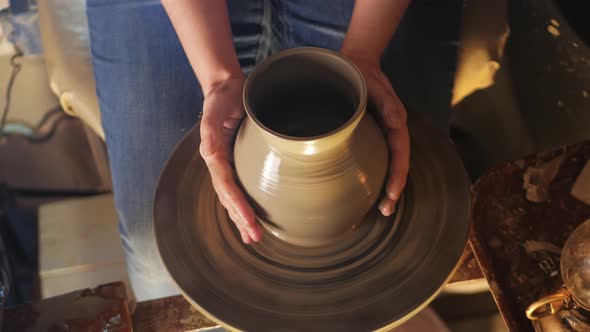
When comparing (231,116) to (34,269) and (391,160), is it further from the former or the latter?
(34,269)

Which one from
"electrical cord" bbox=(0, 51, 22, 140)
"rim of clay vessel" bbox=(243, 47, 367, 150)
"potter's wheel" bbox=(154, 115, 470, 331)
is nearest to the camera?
"rim of clay vessel" bbox=(243, 47, 367, 150)

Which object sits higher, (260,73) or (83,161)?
(260,73)

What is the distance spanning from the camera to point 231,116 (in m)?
0.95

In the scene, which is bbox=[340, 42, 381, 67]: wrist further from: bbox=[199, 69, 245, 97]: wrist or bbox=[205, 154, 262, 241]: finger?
bbox=[205, 154, 262, 241]: finger

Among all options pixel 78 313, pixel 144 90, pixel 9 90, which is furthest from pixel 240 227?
pixel 9 90

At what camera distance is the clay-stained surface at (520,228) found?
986 millimetres

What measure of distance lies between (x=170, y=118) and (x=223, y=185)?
1.34 ft

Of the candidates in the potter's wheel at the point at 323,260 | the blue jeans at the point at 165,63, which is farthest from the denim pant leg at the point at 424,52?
the potter's wheel at the point at 323,260

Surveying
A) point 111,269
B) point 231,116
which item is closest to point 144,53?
point 231,116

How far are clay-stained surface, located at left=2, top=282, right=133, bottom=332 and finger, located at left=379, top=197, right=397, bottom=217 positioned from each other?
1.51ft

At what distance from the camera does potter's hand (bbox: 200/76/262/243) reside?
2.86 ft

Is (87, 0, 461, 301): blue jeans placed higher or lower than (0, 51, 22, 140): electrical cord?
higher

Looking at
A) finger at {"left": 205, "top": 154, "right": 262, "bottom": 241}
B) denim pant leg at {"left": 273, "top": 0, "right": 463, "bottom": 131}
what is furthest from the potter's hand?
denim pant leg at {"left": 273, "top": 0, "right": 463, "bottom": 131}

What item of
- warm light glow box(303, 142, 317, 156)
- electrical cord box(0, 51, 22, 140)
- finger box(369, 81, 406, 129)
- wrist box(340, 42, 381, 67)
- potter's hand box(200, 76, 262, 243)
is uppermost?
warm light glow box(303, 142, 317, 156)
